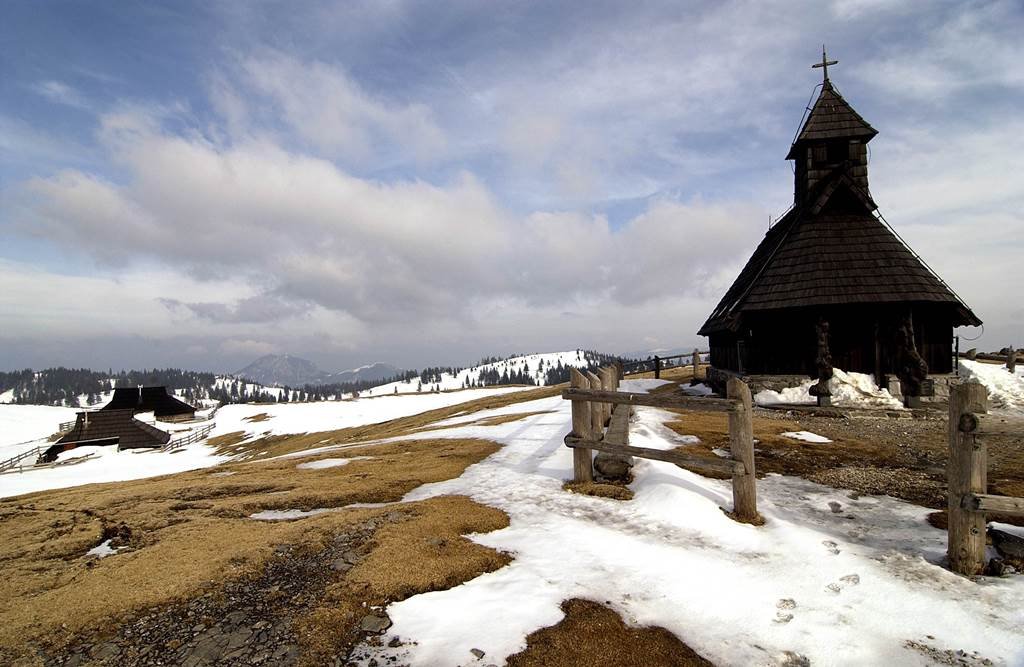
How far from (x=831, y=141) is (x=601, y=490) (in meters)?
24.3

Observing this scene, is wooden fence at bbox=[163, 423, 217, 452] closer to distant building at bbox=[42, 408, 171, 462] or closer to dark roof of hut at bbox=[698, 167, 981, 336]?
distant building at bbox=[42, 408, 171, 462]

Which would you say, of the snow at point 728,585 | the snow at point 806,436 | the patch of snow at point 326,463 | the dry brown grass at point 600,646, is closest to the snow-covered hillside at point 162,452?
the patch of snow at point 326,463

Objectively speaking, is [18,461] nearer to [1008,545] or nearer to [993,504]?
[993,504]

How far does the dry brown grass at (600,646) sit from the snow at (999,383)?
20652mm

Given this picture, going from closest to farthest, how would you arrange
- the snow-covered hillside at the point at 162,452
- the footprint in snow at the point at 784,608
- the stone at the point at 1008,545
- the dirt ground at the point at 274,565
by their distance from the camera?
the dirt ground at the point at 274,565
the footprint in snow at the point at 784,608
the stone at the point at 1008,545
the snow-covered hillside at the point at 162,452

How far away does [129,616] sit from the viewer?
16.1 feet

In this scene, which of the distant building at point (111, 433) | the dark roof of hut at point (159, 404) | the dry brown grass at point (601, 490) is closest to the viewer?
the dry brown grass at point (601, 490)

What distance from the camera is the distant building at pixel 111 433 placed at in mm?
55312

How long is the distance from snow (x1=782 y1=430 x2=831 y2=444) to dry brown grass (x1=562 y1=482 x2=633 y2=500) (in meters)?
7.02

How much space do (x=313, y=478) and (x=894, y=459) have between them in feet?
45.0

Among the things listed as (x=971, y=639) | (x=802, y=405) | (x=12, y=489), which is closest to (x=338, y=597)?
(x=971, y=639)

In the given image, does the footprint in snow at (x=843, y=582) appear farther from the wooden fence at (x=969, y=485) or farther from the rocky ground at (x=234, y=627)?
the rocky ground at (x=234, y=627)

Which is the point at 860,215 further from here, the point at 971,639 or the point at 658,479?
the point at 971,639

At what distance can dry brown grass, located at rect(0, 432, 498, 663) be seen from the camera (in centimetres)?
517
